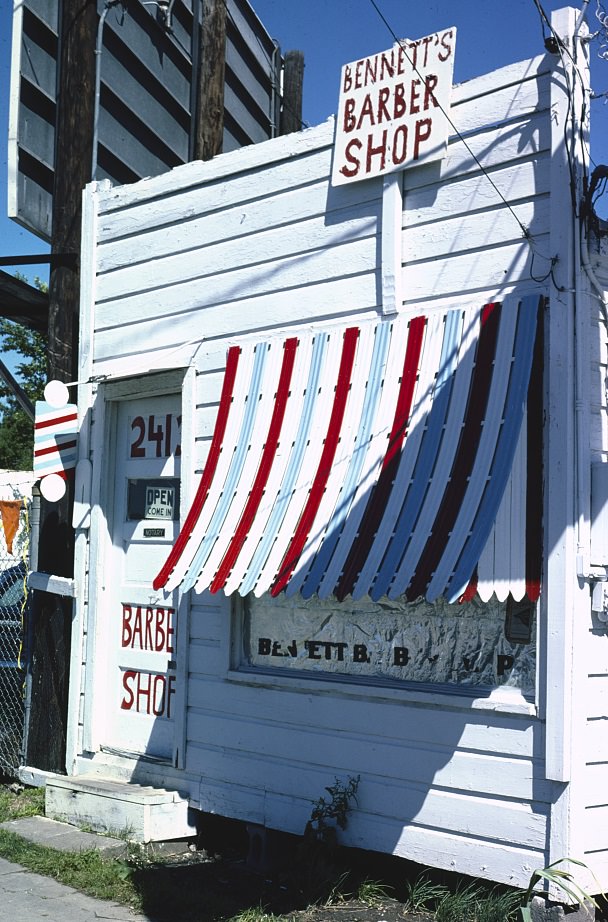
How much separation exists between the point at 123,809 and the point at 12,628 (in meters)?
2.54

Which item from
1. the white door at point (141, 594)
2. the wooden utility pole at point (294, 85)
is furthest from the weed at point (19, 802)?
the wooden utility pole at point (294, 85)

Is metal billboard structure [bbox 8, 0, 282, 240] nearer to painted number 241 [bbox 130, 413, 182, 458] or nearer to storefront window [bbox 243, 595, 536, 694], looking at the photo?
painted number 241 [bbox 130, 413, 182, 458]

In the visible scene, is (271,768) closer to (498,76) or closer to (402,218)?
(402,218)

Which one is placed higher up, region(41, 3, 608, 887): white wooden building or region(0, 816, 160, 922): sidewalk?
region(41, 3, 608, 887): white wooden building

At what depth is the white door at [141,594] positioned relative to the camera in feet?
24.6

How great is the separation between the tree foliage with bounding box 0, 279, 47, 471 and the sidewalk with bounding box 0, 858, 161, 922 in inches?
771

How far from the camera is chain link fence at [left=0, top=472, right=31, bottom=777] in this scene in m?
8.61

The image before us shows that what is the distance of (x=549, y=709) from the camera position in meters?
5.12

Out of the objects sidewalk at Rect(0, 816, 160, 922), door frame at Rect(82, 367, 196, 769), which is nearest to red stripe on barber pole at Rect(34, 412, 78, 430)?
door frame at Rect(82, 367, 196, 769)

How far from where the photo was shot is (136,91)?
10922 millimetres

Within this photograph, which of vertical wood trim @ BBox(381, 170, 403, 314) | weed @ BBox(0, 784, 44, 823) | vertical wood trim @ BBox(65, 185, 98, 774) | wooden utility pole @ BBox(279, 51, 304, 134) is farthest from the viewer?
wooden utility pole @ BBox(279, 51, 304, 134)

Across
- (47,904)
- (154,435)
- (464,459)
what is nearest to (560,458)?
(464,459)

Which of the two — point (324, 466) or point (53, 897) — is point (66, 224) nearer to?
point (324, 466)

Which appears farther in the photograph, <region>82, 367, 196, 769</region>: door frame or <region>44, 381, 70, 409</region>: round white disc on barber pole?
<region>44, 381, 70, 409</region>: round white disc on barber pole
